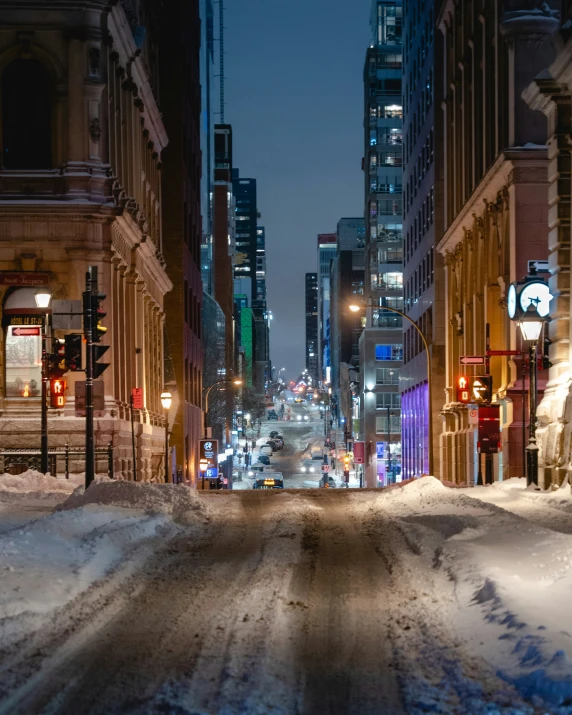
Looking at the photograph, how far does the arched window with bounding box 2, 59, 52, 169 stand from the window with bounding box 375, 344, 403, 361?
272 feet

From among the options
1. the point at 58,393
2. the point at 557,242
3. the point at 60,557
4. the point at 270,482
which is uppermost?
the point at 557,242

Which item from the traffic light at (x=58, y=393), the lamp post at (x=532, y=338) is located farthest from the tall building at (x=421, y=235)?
the traffic light at (x=58, y=393)

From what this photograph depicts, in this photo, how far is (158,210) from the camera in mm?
66625

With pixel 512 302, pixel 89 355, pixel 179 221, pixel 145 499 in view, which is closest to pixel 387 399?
pixel 179 221

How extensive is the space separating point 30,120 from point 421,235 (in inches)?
1712

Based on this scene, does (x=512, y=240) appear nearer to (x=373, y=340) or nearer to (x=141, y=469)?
(x=141, y=469)

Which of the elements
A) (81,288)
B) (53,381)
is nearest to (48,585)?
(53,381)

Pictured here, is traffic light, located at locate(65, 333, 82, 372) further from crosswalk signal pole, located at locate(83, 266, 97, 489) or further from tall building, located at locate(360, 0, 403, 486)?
tall building, located at locate(360, 0, 403, 486)

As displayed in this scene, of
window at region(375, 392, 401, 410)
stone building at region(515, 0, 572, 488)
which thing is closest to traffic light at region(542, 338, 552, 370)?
stone building at region(515, 0, 572, 488)

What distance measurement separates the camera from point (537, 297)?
1139 inches

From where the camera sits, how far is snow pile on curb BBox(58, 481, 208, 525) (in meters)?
20.6

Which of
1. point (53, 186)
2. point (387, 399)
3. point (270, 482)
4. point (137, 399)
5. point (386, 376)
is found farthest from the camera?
point (386, 376)

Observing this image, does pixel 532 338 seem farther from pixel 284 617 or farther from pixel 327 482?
pixel 327 482

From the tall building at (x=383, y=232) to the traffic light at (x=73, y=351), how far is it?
3703 inches
